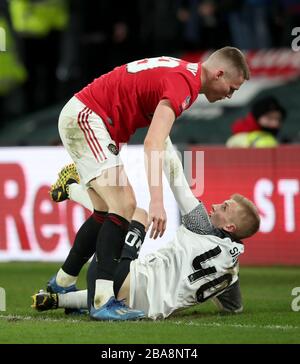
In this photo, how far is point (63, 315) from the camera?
29.4 ft

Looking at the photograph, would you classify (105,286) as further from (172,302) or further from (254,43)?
(254,43)

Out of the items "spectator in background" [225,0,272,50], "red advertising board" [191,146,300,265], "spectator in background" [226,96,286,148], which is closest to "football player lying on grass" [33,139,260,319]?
"red advertising board" [191,146,300,265]

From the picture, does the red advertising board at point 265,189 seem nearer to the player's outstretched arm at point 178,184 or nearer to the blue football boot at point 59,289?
the player's outstretched arm at point 178,184

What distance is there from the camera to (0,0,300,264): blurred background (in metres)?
12.9

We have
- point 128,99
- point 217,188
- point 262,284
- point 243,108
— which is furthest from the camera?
A: point 243,108

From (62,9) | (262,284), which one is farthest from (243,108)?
(262,284)

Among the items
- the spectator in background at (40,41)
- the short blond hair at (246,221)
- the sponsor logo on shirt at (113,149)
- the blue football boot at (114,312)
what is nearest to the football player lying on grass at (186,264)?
the short blond hair at (246,221)

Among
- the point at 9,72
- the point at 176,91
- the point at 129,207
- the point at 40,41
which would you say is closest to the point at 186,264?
the point at 129,207

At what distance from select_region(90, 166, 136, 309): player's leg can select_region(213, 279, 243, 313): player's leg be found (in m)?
0.89

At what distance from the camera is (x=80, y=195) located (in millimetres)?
9258

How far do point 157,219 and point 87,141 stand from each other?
3.18 ft

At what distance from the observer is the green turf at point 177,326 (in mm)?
7547

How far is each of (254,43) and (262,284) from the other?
755 cm

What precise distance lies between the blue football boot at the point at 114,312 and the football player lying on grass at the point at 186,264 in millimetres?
116
